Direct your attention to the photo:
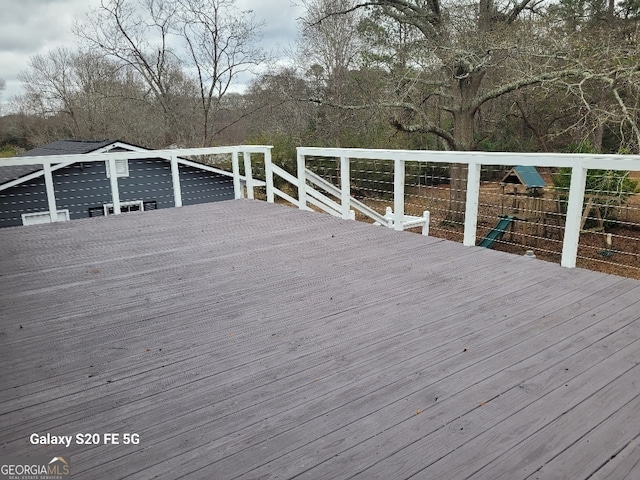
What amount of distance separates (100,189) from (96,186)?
0.12 m

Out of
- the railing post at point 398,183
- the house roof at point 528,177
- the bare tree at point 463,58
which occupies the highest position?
the bare tree at point 463,58

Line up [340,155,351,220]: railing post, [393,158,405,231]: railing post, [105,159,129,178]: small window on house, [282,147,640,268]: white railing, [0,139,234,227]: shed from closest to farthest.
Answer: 1. [282,147,640,268]: white railing
2. [393,158,405,231]: railing post
3. [340,155,351,220]: railing post
4. [0,139,234,227]: shed
5. [105,159,129,178]: small window on house

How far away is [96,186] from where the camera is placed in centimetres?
1078

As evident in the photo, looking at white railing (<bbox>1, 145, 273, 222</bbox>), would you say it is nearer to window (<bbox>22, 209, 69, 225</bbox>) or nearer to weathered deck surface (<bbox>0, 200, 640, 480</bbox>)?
Answer: weathered deck surface (<bbox>0, 200, 640, 480</bbox>)

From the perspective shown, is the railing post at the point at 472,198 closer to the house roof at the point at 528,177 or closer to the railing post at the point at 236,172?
the railing post at the point at 236,172

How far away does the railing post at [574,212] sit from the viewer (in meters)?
3.00

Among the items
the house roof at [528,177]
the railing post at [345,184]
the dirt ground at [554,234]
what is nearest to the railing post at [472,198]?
the railing post at [345,184]

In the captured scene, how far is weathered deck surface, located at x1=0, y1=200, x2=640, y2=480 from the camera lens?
1.34 metres

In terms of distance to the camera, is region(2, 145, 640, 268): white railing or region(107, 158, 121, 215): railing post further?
region(107, 158, 121, 215): railing post

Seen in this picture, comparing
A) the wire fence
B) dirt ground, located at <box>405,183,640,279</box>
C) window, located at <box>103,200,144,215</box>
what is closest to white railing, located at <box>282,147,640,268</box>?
the wire fence

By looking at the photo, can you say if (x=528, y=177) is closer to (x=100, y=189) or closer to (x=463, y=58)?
→ (x=463, y=58)

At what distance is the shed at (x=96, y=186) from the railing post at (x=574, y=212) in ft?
27.2

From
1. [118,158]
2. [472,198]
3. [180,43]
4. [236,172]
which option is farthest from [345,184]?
[180,43]

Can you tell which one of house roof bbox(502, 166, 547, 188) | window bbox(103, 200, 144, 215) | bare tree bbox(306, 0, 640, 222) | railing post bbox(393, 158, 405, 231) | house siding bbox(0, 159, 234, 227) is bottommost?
window bbox(103, 200, 144, 215)
